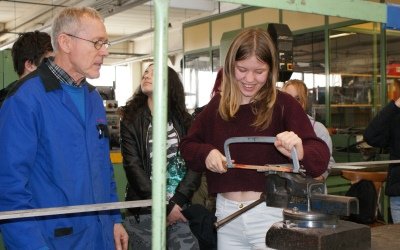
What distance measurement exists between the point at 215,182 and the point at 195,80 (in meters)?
6.72

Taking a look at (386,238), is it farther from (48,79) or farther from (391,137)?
(391,137)

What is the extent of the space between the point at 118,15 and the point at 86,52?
27.5 feet

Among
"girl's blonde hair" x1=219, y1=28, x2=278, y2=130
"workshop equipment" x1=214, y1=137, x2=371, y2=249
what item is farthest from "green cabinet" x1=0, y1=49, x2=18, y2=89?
"workshop equipment" x1=214, y1=137, x2=371, y2=249

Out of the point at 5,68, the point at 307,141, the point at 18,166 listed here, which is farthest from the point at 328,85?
the point at 18,166

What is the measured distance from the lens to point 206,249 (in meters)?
2.14

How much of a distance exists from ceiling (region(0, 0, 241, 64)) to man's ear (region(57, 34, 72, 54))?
569cm

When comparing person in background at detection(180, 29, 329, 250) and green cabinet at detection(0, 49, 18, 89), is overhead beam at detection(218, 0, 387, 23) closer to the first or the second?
person in background at detection(180, 29, 329, 250)

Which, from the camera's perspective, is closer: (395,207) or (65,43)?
(65,43)

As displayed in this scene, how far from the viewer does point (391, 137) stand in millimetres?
2471

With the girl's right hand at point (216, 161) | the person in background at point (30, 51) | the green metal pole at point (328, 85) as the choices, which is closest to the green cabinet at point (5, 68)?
the person in background at point (30, 51)

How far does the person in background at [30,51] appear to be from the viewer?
220 cm

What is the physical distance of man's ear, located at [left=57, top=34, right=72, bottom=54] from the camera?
1.46 metres

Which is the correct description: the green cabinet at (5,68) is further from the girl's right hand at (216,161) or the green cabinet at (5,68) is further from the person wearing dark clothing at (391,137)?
the girl's right hand at (216,161)

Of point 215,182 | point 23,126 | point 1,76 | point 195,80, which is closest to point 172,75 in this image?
point 215,182
